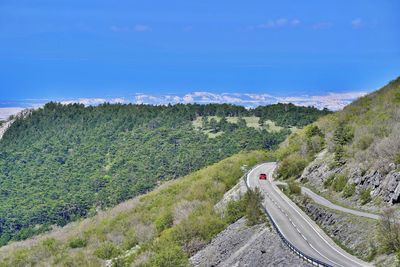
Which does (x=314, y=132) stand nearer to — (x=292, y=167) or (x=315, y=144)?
(x=315, y=144)

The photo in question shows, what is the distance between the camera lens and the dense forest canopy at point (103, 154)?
128 metres

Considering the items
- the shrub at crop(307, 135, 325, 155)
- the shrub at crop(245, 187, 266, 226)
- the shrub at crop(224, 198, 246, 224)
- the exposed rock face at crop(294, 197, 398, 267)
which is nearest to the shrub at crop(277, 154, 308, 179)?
the shrub at crop(307, 135, 325, 155)

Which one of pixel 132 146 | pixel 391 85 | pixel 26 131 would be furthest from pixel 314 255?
pixel 26 131

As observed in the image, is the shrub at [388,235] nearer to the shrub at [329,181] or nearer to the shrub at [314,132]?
the shrub at [329,181]

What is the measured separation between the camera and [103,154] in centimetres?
16338

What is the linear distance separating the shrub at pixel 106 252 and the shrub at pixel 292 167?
21187 mm

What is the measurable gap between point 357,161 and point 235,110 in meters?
135

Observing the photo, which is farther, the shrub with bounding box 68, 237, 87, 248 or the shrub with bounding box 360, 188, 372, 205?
the shrub with bounding box 68, 237, 87, 248

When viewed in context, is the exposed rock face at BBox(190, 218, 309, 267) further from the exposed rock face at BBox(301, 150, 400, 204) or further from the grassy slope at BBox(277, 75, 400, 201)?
the grassy slope at BBox(277, 75, 400, 201)

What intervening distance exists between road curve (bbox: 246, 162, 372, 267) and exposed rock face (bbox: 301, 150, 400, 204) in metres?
4.03

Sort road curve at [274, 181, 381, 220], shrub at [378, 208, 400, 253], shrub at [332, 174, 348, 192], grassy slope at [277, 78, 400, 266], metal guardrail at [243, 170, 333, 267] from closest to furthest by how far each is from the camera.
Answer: metal guardrail at [243, 170, 333, 267] → shrub at [378, 208, 400, 253] → road curve at [274, 181, 381, 220] → grassy slope at [277, 78, 400, 266] → shrub at [332, 174, 348, 192]

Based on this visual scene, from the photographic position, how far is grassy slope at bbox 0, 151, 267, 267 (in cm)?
4525

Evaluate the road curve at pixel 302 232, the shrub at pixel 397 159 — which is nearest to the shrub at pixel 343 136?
the road curve at pixel 302 232

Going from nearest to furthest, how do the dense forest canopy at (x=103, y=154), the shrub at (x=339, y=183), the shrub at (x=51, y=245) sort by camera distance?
the shrub at (x=339, y=183), the shrub at (x=51, y=245), the dense forest canopy at (x=103, y=154)
